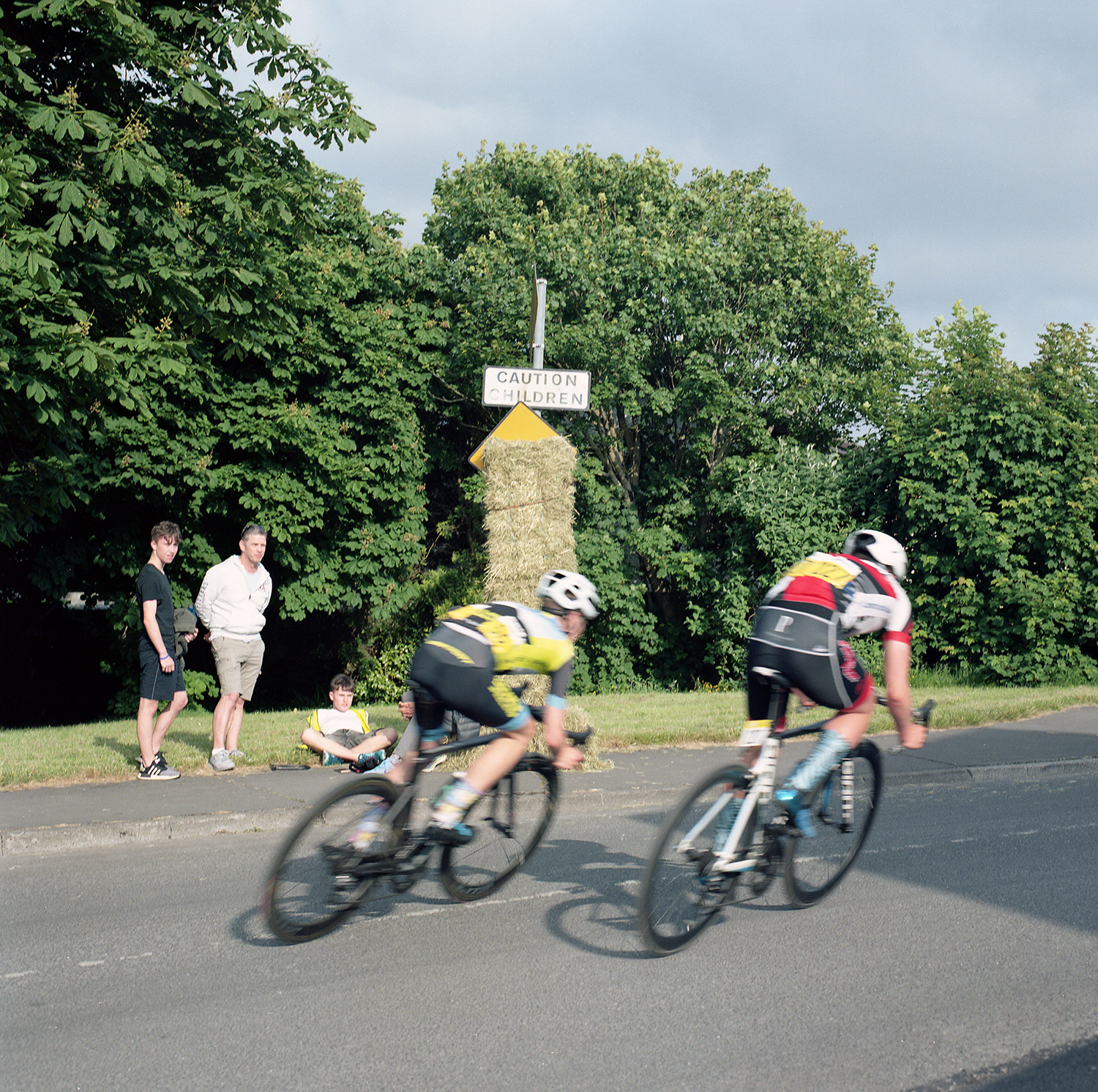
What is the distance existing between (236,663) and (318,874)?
464 cm

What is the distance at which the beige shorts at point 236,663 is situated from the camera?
889 cm

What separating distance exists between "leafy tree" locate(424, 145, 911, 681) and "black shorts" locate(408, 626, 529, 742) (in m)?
16.7

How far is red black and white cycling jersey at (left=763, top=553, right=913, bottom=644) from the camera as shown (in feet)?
16.6

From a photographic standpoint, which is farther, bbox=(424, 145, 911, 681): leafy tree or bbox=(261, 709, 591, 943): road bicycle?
bbox=(424, 145, 911, 681): leafy tree

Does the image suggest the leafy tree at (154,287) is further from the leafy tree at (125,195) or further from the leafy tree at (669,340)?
the leafy tree at (669,340)

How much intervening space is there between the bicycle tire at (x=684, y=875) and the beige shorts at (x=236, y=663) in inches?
202

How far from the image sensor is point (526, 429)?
9320mm

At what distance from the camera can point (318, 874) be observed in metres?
4.59

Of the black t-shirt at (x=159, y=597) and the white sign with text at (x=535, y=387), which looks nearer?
the black t-shirt at (x=159, y=597)

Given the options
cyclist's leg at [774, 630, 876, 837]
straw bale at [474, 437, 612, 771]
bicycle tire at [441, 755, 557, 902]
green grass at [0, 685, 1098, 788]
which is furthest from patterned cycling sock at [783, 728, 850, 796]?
green grass at [0, 685, 1098, 788]

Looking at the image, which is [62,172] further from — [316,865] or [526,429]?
[316,865]

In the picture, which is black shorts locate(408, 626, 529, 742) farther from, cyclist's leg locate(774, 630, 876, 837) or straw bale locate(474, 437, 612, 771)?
straw bale locate(474, 437, 612, 771)

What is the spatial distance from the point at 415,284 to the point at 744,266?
736cm

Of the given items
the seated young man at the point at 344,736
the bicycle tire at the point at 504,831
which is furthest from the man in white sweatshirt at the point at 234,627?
the bicycle tire at the point at 504,831
